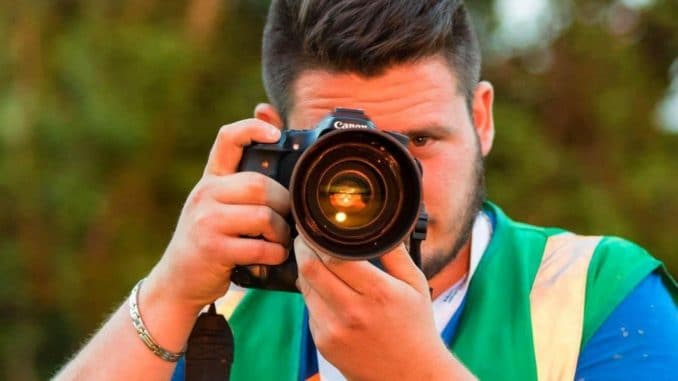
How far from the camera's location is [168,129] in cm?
393

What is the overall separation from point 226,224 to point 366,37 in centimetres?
44

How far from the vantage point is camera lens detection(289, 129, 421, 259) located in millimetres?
1433

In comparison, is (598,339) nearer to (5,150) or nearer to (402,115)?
(402,115)

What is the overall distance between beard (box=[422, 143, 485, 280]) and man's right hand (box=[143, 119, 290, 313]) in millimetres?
314

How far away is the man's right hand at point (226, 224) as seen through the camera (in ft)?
5.21

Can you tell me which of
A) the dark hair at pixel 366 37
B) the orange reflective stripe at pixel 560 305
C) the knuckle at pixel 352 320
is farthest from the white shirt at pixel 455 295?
the knuckle at pixel 352 320

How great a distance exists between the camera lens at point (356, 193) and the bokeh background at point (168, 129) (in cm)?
244

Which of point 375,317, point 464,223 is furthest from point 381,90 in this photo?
point 375,317

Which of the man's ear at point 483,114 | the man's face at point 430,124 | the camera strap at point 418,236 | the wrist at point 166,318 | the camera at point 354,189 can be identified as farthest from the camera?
the man's ear at point 483,114

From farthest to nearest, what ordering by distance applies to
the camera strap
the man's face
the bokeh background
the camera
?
1. the bokeh background
2. the man's face
3. the camera strap
4. the camera

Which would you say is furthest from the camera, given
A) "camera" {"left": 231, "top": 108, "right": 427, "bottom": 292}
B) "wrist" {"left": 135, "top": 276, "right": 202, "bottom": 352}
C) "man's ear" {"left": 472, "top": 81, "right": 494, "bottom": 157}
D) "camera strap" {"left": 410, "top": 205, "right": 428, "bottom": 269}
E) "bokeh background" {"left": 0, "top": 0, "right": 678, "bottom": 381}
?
"bokeh background" {"left": 0, "top": 0, "right": 678, "bottom": 381}

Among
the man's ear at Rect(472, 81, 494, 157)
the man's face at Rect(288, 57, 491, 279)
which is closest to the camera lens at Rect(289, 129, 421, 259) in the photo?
the man's face at Rect(288, 57, 491, 279)

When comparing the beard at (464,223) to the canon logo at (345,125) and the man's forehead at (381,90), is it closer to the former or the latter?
the man's forehead at (381,90)

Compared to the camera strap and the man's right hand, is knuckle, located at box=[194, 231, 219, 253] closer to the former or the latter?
the man's right hand
